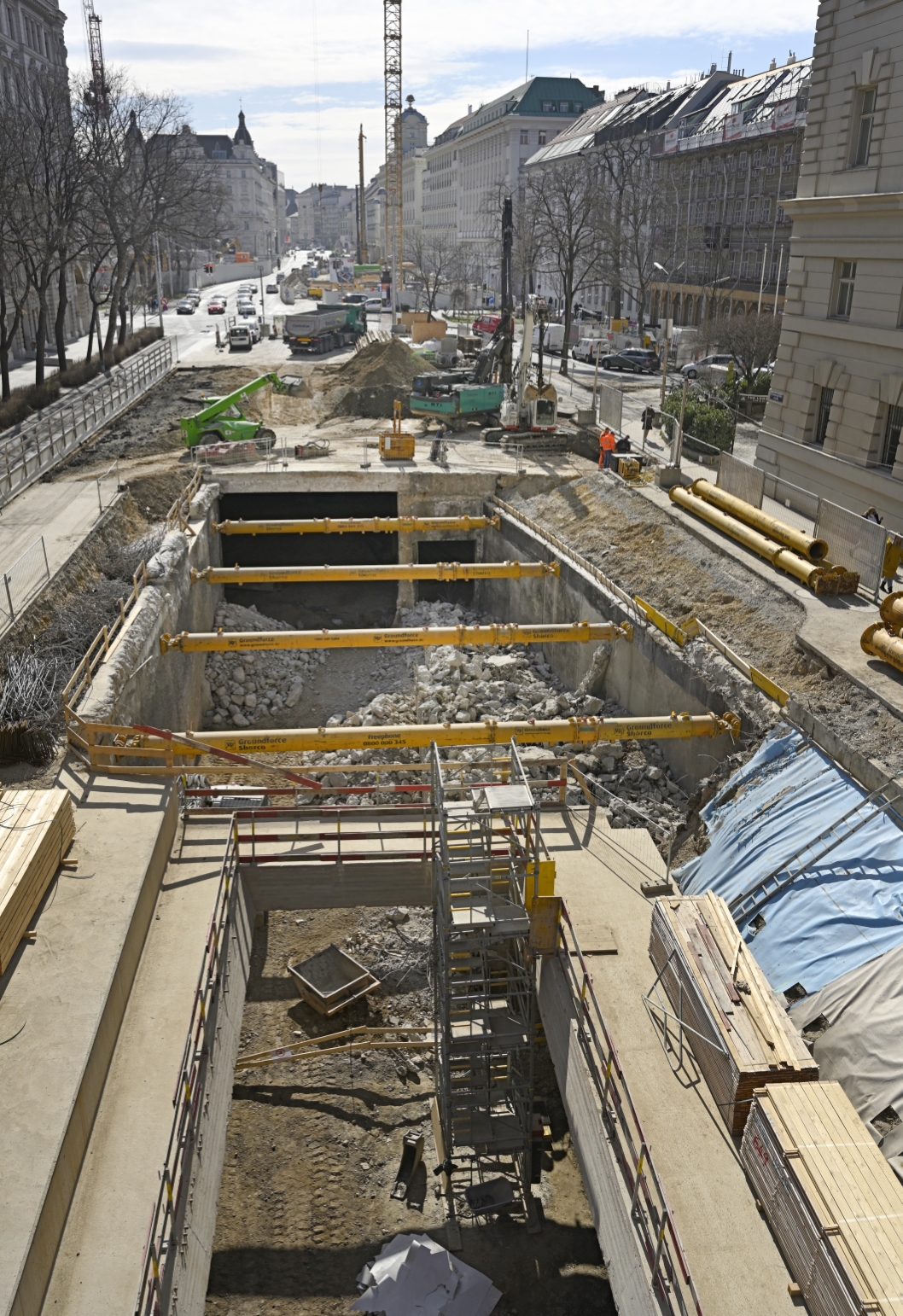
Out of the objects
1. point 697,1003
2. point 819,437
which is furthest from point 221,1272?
point 819,437

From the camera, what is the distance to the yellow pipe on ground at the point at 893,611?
1435 cm

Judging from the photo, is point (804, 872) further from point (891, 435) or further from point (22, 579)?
point (22, 579)

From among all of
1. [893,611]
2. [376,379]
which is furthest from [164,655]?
[376,379]

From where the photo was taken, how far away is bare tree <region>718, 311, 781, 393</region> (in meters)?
40.3

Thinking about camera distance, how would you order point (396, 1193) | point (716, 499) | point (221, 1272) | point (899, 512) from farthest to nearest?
point (716, 499)
point (899, 512)
point (396, 1193)
point (221, 1272)

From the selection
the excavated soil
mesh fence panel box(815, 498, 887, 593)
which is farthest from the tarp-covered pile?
mesh fence panel box(815, 498, 887, 593)

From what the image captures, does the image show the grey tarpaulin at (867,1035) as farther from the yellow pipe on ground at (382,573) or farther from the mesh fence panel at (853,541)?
the yellow pipe on ground at (382,573)

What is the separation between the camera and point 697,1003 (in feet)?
31.7

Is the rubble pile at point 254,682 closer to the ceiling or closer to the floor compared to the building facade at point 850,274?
closer to the floor

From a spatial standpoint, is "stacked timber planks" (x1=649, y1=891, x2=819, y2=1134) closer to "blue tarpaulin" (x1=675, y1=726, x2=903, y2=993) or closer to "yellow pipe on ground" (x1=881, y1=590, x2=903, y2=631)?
"blue tarpaulin" (x1=675, y1=726, x2=903, y2=993)

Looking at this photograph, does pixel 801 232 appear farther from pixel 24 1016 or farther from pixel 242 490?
pixel 24 1016

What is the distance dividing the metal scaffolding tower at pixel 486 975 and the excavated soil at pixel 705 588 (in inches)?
189

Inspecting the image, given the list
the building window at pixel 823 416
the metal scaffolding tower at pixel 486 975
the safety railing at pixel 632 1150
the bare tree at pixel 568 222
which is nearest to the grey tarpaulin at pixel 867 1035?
the safety railing at pixel 632 1150

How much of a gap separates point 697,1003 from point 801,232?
21401mm
